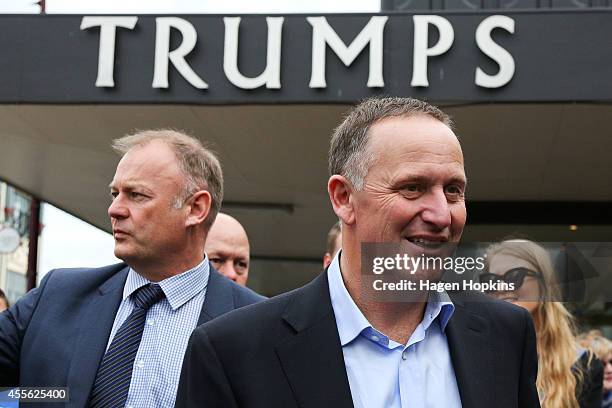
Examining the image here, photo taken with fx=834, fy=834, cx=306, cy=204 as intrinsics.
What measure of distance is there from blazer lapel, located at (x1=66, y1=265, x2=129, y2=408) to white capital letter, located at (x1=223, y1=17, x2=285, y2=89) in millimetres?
6036

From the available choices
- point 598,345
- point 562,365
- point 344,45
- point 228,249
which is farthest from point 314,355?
point 344,45

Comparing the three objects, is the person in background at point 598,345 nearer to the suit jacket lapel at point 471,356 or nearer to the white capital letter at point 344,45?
the suit jacket lapel at point 471,356

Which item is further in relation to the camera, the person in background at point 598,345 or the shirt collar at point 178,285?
the person in background at point 598,345

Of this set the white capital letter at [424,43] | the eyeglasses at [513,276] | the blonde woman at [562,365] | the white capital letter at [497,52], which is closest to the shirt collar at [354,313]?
the eyeglasses at [513,276]

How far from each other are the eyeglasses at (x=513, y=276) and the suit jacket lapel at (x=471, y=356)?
0.19 metres

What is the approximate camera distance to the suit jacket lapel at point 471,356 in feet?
5.96

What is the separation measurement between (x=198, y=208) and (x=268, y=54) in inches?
233

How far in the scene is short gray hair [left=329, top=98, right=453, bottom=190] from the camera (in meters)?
1.95

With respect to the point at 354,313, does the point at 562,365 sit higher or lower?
lower

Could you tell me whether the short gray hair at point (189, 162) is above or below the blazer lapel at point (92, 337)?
above

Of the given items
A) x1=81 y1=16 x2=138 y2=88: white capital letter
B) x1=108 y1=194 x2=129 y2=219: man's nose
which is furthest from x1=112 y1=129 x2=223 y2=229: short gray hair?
x1=81 y1=16 x2=138 y2=88: white capital letter

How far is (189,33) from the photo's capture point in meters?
8.88

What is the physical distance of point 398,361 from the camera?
1870 millimetres

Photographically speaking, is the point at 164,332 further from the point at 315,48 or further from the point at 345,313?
the point at 315,48
